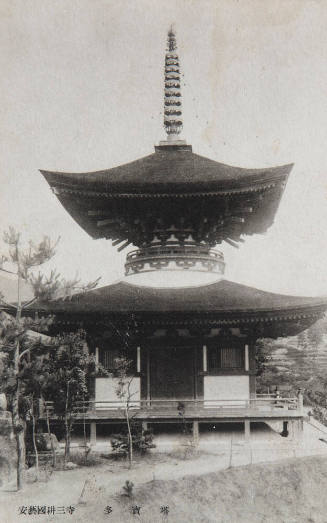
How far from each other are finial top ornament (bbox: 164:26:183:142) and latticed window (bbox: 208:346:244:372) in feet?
36.1

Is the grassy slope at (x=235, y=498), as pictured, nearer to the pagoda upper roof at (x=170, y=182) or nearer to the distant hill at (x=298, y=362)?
the pagoda upper roof at (x=170, y=182)

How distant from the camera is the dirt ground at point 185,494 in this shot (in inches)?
553

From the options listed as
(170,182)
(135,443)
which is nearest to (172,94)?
(170,182)

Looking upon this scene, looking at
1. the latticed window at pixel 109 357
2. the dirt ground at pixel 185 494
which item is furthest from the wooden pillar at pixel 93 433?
the dirt ground at pixel 185 494

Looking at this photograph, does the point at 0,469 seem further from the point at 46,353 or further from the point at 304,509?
→ the point at 304,509

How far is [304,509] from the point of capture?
592 inches

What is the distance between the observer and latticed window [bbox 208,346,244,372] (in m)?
21.5

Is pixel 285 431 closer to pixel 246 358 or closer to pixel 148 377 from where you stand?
pixel 246 358

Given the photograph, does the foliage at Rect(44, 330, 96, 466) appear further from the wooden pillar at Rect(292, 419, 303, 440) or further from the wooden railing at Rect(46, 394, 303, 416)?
the wooden pillar at Rect(292, 419, 303, 440)

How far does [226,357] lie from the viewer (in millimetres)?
21500

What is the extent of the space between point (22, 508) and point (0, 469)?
131 inches

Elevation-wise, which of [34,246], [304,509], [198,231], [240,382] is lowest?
[304,509]

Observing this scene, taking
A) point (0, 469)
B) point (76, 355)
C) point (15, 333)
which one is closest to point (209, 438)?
point (76, 355)

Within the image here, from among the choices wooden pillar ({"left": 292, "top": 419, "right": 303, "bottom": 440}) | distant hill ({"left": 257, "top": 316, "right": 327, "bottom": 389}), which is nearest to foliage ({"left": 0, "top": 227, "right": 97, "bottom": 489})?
wooden pillar ({"left": 292, "top": 419, "right": 303, "bottom": 440})
